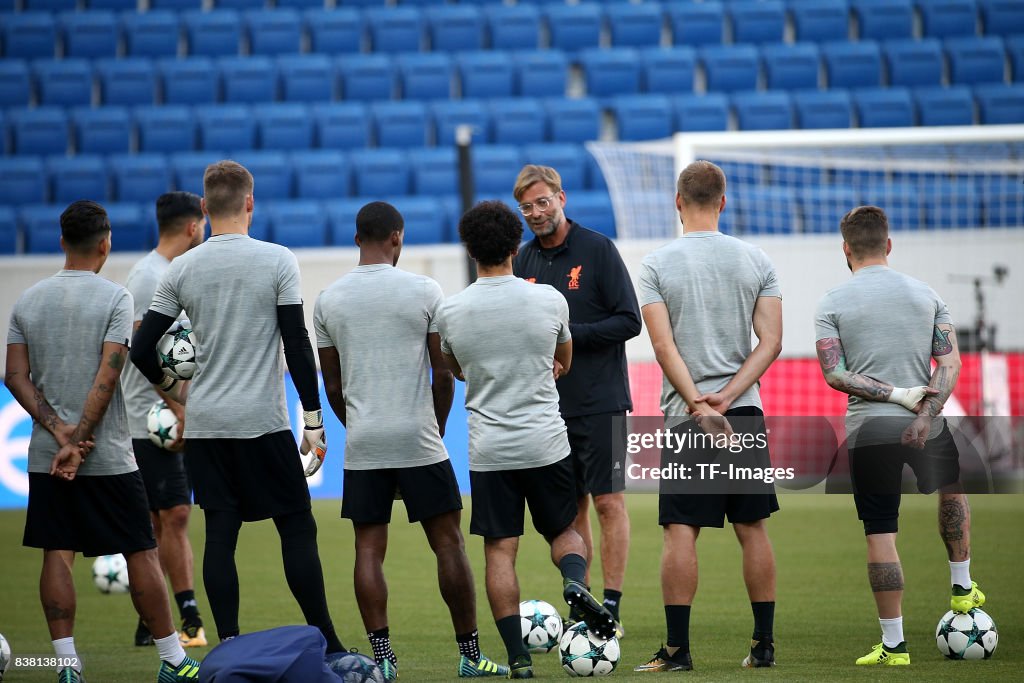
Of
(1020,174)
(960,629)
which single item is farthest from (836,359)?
(1020,174)

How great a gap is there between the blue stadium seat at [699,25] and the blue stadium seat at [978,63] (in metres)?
3.83

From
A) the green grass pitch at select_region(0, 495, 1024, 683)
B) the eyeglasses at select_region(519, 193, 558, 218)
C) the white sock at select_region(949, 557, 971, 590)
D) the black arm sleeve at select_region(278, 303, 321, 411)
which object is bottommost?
the green grass pitch at select_region(0, 495, 1024, 683)

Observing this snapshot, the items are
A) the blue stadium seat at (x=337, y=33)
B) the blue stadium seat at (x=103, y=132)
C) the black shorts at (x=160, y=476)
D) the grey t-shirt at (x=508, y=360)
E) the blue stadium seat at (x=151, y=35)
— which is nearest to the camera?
the grey t-shirt at (x=508, y=360)

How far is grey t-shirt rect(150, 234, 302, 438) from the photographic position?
200 inches

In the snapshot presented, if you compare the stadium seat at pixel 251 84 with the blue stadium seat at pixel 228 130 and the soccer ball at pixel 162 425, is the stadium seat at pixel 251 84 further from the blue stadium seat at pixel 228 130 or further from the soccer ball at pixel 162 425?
the soccer ball at pixel 162 425

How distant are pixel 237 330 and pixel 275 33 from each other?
16.6 metres

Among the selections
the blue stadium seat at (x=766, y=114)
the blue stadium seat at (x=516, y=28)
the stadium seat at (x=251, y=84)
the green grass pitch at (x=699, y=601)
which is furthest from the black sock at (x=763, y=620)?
the blue stadium seat at (x=516, y=28)

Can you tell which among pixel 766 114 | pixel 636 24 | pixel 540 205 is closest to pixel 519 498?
pixel 540 205

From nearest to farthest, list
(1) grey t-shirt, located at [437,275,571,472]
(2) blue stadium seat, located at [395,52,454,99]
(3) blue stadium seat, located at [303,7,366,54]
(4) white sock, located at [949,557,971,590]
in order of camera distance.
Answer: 1. (1) grey t-shirt, located at [437,275,571,472]
2. (4) white sock, located at [949,557,971,590]
3. (2) blue stadium seat, located at [395,52,454,99]
4. (3) blue stadium seat, located at [303,7,366,54]

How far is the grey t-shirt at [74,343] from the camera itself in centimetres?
523

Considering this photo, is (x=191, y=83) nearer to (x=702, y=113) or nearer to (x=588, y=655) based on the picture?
(x=702, y=113)

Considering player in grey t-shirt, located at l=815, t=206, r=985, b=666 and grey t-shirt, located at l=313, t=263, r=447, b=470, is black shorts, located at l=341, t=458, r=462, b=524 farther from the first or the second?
player in grey t-shirt, located at l=815, t=206, r=985, b=666

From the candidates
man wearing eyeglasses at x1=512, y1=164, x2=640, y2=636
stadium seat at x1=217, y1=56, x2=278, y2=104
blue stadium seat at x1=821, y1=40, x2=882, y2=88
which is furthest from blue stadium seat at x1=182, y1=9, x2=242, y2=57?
man wearing eyeglasses at x1=512, y1=164, x2=640, y2=636

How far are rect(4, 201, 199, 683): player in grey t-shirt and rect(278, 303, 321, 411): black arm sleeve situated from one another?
73 cm
